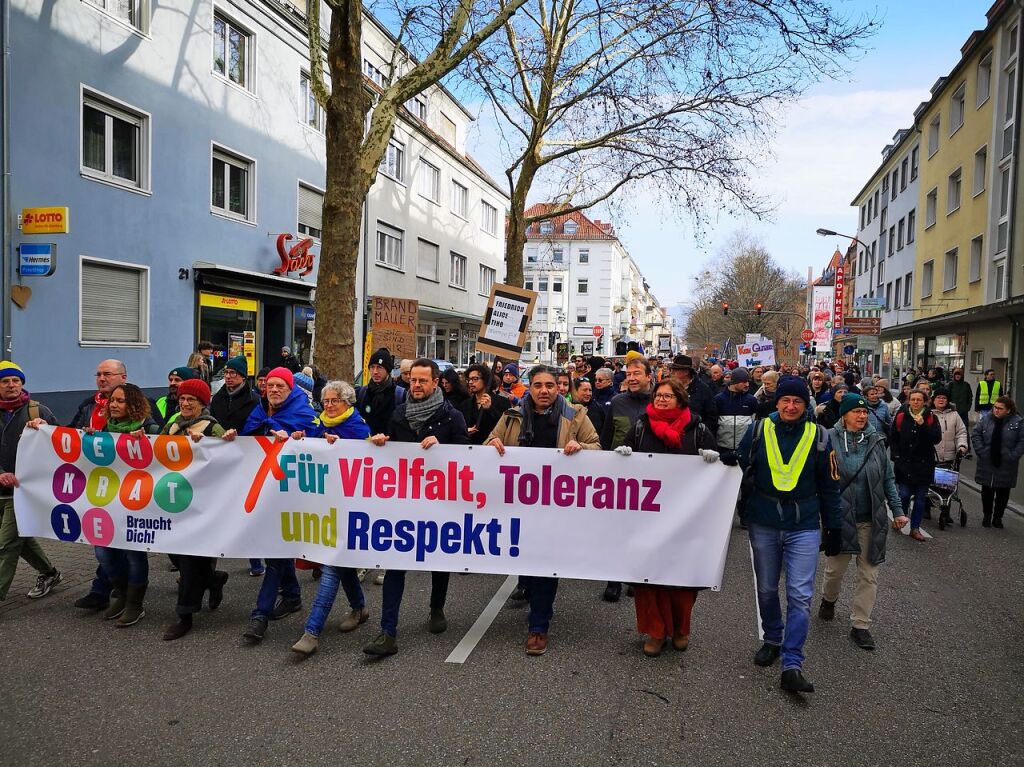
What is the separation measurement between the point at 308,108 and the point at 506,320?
14.0 metres

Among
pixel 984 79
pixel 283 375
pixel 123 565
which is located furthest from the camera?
pixel 984 79

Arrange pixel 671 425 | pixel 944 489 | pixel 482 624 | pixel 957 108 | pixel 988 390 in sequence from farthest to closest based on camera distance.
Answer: pixel 957 108, pixel 988 390, pixel 944 489, pixel 482 624, pixel 671 425

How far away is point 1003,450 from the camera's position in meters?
9.75

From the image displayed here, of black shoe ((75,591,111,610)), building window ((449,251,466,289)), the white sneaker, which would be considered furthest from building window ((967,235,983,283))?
the white sneaker

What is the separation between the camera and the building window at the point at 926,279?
33.2 m

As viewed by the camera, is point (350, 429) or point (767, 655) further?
point (350, 429)

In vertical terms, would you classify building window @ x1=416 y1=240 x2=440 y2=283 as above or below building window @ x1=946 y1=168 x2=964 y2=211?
below

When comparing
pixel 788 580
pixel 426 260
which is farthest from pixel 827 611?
pixel 426 260

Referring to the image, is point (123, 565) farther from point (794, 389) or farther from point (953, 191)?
point (953, 191)

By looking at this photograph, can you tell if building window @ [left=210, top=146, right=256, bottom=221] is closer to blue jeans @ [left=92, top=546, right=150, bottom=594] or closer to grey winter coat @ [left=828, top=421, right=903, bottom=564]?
blue jeans @ [left=92, top=546, right=150, bottom=594]

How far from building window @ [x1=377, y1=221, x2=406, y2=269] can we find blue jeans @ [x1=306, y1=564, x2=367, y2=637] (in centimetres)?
2272

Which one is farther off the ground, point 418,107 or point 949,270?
point 418,107

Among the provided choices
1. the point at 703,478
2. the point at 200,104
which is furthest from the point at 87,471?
the point at 200,104

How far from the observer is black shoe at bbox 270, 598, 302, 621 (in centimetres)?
569
